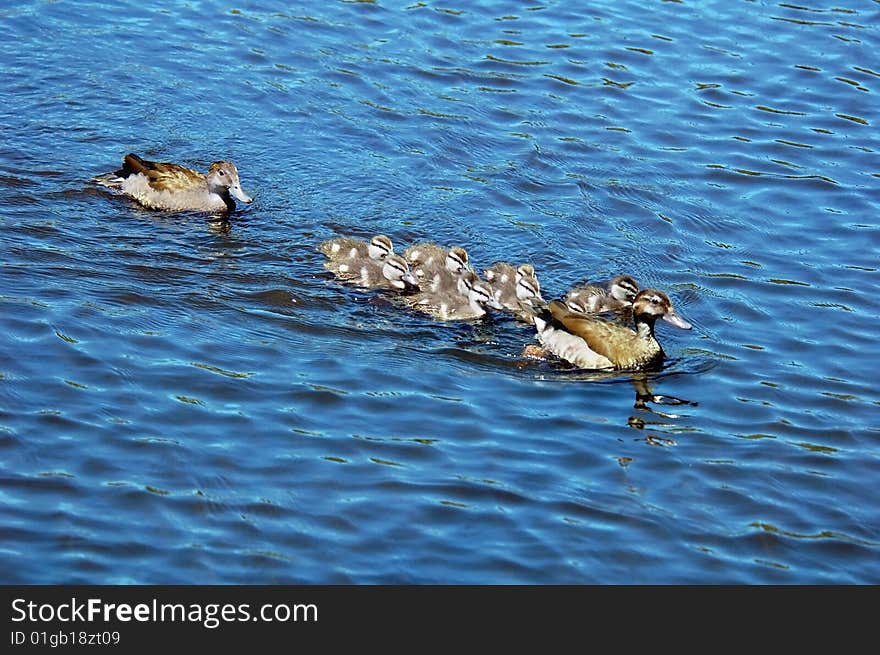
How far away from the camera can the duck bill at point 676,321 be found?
32.2 ft

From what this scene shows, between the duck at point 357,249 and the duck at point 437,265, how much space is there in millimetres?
217

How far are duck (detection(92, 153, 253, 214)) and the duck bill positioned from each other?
3514 millimetres

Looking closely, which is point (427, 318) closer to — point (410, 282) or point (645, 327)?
point (410, 282)

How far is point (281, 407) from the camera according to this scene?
843cm

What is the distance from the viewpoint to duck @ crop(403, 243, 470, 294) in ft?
33.6

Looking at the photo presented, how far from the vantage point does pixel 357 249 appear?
10.5 m

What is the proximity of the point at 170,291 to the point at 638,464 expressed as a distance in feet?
11.7

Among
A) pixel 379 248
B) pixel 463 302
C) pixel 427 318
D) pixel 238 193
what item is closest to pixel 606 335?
pixel 463 302

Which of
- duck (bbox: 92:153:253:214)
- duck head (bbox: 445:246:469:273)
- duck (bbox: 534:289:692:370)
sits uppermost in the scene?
duck (bbox: 92:153:253:214)

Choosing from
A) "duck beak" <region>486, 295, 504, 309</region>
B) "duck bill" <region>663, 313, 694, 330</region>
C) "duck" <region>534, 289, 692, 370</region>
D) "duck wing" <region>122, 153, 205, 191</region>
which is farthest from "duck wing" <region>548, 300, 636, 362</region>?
"duck wing" <region>122, 153, 205, 191</region>

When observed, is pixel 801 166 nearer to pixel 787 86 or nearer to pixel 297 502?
pixel 787 86

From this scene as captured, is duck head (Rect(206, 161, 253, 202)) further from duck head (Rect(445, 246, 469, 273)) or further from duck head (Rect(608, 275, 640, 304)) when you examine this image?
duck head (Rect(608, 275, 640, 304))

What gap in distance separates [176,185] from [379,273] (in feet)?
7.23

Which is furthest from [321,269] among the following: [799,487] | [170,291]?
[799,487]
